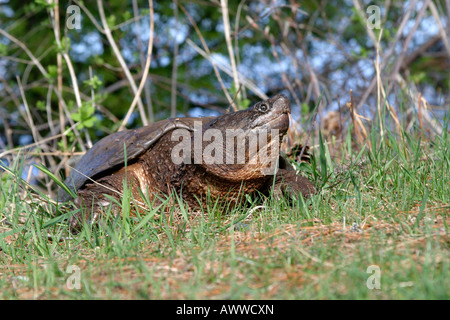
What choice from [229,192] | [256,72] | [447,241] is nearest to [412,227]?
[447,241]

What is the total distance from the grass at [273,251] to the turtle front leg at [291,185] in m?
0.08

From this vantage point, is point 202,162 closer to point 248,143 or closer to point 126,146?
point 248,143

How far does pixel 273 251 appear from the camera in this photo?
1854mm

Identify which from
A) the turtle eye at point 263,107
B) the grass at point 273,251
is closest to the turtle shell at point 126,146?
the grass at point 273,251

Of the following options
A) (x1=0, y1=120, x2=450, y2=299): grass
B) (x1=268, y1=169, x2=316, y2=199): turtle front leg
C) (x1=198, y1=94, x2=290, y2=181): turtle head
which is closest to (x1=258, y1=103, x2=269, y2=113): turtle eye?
(x1=198, y1=94, x2=290, y2=181): turtle head

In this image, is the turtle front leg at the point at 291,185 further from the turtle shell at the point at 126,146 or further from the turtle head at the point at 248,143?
the turtle shell at the point at 126,146

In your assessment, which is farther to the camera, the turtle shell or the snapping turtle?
the turtle shell

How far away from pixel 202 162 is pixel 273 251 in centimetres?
83

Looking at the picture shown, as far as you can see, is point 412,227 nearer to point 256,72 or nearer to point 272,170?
point 272,170

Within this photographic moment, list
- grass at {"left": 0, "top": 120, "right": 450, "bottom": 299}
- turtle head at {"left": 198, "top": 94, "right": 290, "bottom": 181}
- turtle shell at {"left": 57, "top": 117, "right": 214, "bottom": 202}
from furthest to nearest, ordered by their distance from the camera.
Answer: turtle shell at {"left": 57, "top": 117, "right": 214, "bottom": 202}, turtle head at {"left": 198, "top": 94, "right": 290, "bottom": 181}, grass at {"left": 0, "top": 120, "right": 450, "bottom": 299}

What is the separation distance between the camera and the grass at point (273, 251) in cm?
154

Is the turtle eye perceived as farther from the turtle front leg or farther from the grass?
the grass

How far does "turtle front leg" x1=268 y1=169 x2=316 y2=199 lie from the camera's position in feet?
8.45
